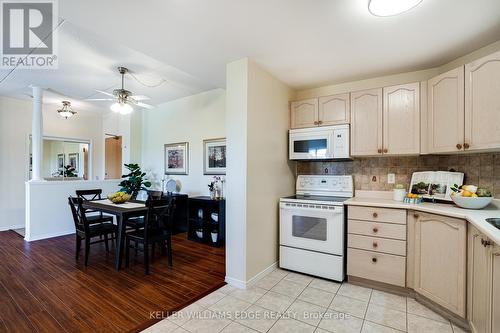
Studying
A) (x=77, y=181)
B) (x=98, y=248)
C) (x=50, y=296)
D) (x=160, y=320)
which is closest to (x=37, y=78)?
(x=77, y=181)

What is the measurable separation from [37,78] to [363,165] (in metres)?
5.03

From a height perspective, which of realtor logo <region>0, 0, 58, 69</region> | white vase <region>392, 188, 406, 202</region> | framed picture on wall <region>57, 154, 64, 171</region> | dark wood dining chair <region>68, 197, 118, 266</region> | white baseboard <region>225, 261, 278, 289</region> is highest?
realtor logo <region>0, 0, 58, 69</region>

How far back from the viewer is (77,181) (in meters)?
4.58

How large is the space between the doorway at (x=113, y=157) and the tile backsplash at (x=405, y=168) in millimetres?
4687

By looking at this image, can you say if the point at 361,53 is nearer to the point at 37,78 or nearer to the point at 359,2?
the point at 359,2

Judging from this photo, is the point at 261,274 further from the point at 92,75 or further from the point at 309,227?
the point at 92,75

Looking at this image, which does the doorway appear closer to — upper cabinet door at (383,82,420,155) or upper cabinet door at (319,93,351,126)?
upper cabinet door at (319,93,351,126)

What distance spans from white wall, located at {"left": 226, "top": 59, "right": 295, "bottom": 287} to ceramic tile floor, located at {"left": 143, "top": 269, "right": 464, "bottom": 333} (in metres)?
0.31

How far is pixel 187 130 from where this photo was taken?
4738 millimetres

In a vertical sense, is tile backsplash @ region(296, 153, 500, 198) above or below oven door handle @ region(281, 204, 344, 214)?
above

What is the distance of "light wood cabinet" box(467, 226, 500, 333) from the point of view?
1355 mm

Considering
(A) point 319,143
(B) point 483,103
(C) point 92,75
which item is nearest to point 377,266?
(A) point 319,143

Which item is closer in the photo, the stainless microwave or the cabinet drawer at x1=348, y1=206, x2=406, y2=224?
the cabinet drawer at x1=348, y1=206, x2=406, y2=224

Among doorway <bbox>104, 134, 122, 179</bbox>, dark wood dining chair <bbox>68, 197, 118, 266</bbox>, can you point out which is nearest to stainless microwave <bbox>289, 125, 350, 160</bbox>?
dark wood dining chair <bbox>68, 197, 118, 266</bbox>
